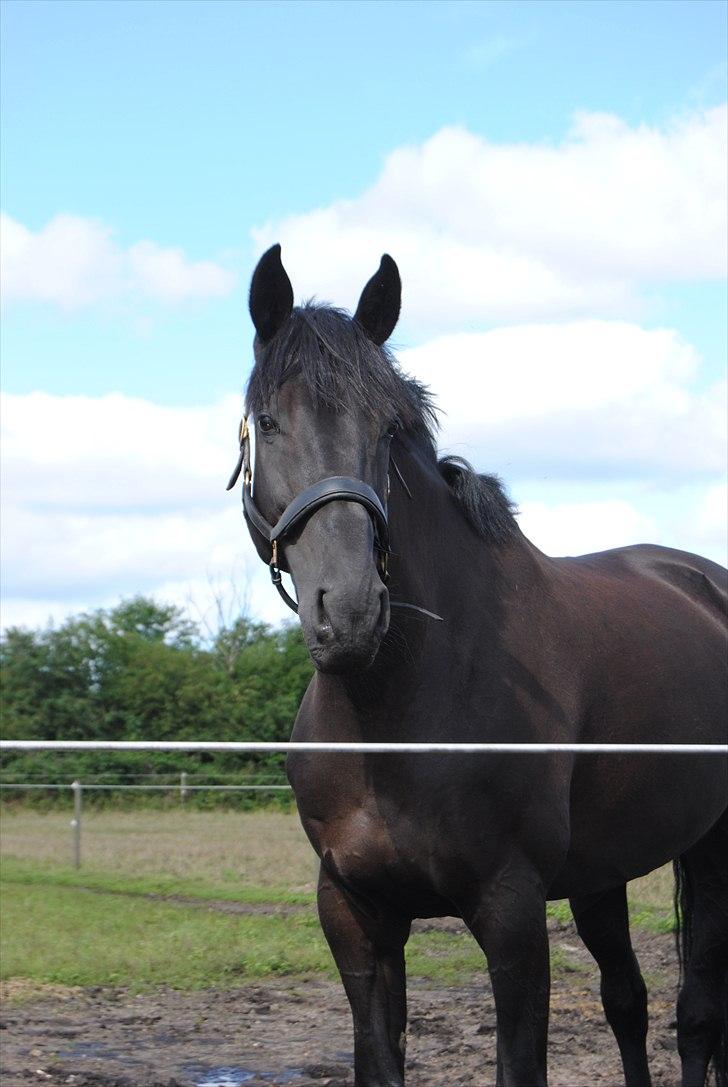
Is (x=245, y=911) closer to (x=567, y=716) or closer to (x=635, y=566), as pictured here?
(x=635, y=566)

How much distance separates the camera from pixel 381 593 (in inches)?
109

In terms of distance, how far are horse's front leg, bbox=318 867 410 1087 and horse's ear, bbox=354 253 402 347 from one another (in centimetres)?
151

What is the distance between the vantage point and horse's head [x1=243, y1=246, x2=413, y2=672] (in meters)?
2.73

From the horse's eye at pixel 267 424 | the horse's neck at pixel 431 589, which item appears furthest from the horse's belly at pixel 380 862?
the horse's eye at pixel 267 424

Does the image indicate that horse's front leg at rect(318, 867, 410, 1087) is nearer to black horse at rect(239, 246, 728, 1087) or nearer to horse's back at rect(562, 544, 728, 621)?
black horse at rect(239, 246, 728, 1087)

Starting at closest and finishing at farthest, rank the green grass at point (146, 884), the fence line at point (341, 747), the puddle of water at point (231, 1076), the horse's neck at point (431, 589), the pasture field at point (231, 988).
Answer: the fence line at point (341, 747), the horse's neck at point (431, 589), the puddle of water at point (231, 1076), the pasture field at point (231, 988), the green grass at point (146, 884)

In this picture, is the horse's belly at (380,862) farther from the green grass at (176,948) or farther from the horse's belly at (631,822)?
the green grass at (176,948)

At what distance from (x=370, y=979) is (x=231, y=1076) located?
2528mm

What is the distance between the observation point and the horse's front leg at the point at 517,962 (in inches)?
125

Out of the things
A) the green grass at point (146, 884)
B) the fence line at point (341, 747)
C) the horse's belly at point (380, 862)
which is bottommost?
the green grass at point (146, 884)

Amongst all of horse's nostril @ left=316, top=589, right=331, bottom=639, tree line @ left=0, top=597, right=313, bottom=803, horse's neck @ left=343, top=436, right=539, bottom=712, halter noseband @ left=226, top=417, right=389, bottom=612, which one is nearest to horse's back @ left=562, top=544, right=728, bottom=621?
horse's neck @ left=343, top=436, right=539, bottom=712

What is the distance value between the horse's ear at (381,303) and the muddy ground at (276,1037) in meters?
3.40

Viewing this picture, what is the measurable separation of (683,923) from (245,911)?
20.8ft

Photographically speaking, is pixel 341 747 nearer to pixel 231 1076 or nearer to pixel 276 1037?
pixel 231 1076
